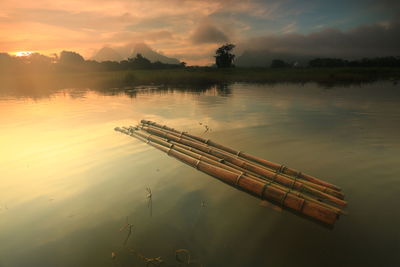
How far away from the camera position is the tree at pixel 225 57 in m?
112

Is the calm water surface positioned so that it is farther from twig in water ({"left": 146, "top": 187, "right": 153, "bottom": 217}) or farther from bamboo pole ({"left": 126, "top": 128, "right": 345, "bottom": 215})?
bamboo pole ({"left": 126, "top": 128, "right": 345, "bottom": 215})

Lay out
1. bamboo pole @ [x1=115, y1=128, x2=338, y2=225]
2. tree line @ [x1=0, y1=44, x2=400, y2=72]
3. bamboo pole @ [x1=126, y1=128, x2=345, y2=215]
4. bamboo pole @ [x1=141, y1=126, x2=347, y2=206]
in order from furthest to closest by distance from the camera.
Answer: tree line @ [x1=0, y1=44, x2=400, y2=72], bamboo pole @ [x1=126, y1=128, x2=345, y2=215], bamboo pole @ [x1=141, y1=126, x2=347, y2=206], bamboo pole @ [x1=115, y1=128, x2=338, y2=225]

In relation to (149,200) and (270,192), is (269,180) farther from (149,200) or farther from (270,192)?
(149,200)

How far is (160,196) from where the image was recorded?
7.59 meters

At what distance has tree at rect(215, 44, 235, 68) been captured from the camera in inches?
4424

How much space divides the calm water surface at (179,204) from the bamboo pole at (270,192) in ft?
1.06

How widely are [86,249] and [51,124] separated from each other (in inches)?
650

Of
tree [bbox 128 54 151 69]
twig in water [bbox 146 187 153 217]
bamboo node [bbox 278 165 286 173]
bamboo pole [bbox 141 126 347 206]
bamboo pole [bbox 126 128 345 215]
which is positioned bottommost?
twig in water [bbox 146 187 153 217]

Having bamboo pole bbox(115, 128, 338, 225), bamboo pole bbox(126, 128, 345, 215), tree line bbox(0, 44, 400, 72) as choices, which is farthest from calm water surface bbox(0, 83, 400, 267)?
tree line bbox(0, 44, 400, 72)

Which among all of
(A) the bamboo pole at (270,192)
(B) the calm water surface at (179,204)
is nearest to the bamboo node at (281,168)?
(A) the bamboo pole at (270,192)

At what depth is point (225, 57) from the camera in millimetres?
112812

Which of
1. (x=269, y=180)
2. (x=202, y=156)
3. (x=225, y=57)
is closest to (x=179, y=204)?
(x=202, y=156)

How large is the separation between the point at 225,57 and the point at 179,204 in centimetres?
11591

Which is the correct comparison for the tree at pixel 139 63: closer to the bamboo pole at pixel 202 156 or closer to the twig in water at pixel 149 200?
the bamboo pole at pixel 202 156
